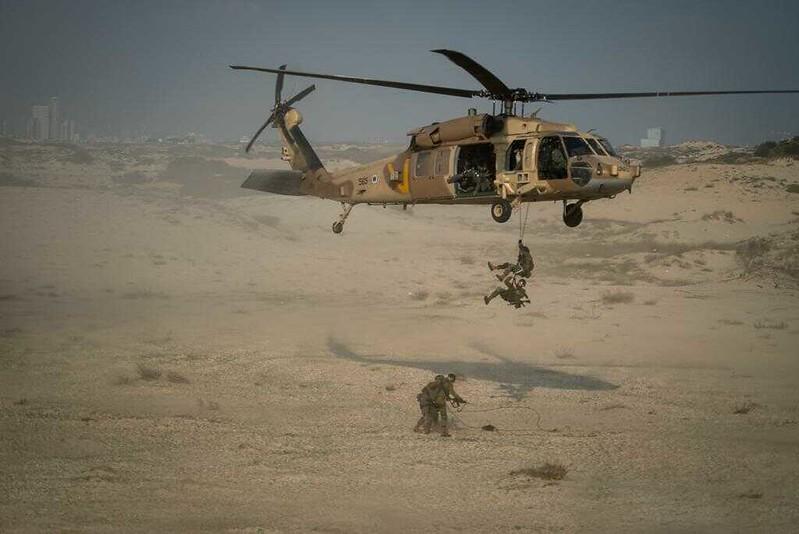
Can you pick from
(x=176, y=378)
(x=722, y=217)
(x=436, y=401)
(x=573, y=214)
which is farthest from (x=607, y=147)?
(x=722, y=217)

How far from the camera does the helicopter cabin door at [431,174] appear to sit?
50.4 feet

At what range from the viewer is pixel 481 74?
43.1 ft

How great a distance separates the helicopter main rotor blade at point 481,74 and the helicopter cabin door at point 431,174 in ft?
5.30

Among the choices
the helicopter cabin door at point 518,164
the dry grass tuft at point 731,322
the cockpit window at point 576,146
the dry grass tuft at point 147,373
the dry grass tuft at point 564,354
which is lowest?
the dry grass tuft at point 147,373

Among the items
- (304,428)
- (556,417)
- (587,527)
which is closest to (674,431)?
(556,417)

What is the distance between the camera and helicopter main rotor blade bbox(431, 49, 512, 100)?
12155 mm

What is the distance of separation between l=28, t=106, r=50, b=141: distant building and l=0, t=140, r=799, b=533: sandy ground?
57.4 metres

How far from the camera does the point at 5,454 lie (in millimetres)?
13953

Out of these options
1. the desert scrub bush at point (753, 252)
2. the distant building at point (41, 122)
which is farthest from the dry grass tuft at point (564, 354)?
the distant building at point (41, 122)

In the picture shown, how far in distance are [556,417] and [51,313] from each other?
19.5 meters

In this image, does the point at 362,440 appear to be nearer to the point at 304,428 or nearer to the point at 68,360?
the point at 304,428

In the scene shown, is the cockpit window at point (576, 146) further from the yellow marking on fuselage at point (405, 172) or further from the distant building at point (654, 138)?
the distant building at point (654, 138)

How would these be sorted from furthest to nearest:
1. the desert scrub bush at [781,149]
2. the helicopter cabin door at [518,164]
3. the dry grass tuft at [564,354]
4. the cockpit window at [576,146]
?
the desert scrub bush at [781,149] → the dry grass tuft at [564,354] → the helicopter cabin door at [518,164] → the cockpit window at [576,146]

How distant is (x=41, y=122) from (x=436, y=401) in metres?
101
